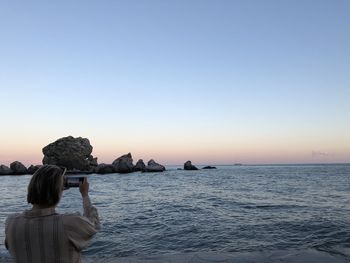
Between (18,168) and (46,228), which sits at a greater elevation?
(18,168)

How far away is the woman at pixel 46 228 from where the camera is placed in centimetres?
288

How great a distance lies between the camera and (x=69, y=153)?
361 feet

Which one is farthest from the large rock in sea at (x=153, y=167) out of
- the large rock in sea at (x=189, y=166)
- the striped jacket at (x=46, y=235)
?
the striped jacket at (x=46, y=235)

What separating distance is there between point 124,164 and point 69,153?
1619 centimetres

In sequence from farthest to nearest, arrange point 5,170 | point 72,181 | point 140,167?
point 140,167
point 5,170
point 72,181

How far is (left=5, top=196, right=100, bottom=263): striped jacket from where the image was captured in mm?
2887

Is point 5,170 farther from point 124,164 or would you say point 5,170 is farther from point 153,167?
point 153,167

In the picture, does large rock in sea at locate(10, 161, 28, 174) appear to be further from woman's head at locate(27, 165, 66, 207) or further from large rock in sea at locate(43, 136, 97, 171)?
woman's head at locate(27, 165, 66, 207)

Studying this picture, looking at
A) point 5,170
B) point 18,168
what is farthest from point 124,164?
point 5,170

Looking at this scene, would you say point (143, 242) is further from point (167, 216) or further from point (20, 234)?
point (20, 234)

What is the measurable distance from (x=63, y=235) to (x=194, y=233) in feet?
41.2

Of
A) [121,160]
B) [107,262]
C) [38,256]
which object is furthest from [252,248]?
[121,160]

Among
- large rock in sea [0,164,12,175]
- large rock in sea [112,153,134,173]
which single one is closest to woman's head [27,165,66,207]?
large rock in sea [112,153,134,173]

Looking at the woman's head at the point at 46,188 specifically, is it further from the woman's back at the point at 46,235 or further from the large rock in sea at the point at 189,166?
the large rock in sea at the point at 189,166
